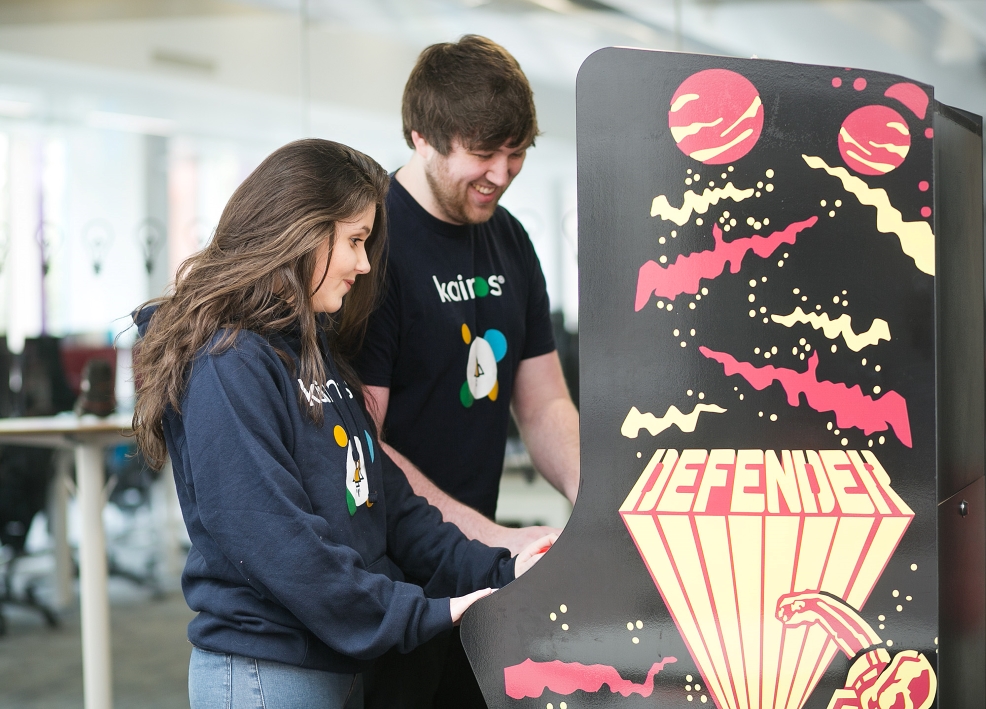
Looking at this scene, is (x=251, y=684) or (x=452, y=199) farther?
(x=452, y=199)

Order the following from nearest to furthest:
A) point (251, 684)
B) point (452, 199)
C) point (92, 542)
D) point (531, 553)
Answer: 1. point (251, 684)
2. point (531, 553)
3. point (452, 199)
4. point (92, 542)

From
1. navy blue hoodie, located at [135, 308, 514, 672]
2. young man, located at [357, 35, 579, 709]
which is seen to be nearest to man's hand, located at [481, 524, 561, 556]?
young man, located at [357, 35, 579, 709]

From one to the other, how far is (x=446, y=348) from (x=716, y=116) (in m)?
0.62

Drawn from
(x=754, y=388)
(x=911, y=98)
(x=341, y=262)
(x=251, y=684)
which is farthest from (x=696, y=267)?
(x=251, y=684)

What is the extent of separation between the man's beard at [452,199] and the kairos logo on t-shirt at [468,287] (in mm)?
93

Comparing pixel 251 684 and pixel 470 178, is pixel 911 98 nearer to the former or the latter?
pixel 470 178

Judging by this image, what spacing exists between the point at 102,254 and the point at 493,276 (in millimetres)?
4153

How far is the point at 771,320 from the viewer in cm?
98

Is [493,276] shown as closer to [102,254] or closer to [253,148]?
[253,148]

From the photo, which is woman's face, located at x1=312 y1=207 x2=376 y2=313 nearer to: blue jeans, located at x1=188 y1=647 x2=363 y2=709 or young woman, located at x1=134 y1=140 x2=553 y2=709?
young woman, located at x1=134 y1=140 x2=553 y2=709

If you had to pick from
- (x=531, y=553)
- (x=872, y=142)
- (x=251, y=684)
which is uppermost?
(x=872, y=142)

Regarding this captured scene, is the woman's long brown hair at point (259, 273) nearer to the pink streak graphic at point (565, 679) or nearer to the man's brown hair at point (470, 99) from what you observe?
the man's brown hair at point (470, 99)

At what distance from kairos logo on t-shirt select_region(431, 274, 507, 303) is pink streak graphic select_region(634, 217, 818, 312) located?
0.54 metres

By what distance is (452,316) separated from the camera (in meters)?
1.47
